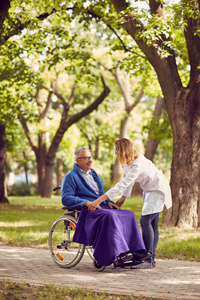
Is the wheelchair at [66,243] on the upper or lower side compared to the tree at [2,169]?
lower

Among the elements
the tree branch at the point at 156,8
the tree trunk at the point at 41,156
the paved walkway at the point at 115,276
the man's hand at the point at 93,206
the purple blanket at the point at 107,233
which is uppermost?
the tree branch at the point at 156,8

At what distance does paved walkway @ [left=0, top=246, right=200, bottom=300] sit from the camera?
5426 millimetres

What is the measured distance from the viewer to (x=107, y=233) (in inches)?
252

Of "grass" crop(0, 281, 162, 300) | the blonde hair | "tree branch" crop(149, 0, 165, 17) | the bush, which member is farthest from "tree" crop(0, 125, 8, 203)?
the bush

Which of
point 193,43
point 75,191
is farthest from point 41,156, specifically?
point 75,191

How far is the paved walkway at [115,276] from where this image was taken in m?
5.43

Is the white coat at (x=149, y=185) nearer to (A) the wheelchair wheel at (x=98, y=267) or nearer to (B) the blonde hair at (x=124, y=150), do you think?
(B) the blonde hair at (x=124, y=150)

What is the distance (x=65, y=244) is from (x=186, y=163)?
5.42 metres

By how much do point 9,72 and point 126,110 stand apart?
1457 cm

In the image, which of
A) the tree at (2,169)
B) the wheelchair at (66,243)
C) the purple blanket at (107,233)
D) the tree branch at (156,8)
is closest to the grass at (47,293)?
the purple blanket at (107,233)

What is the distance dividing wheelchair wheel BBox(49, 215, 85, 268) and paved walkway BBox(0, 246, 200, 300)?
13cm

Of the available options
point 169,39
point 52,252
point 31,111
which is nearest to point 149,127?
point 31,111

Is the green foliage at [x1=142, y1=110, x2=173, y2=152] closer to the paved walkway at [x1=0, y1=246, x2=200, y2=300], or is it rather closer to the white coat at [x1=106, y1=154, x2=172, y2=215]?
the paved walkway at [x1=0, y1=246, x2=200, y2=300]

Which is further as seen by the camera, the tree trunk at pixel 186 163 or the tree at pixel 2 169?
the tree at pixel 2 169
